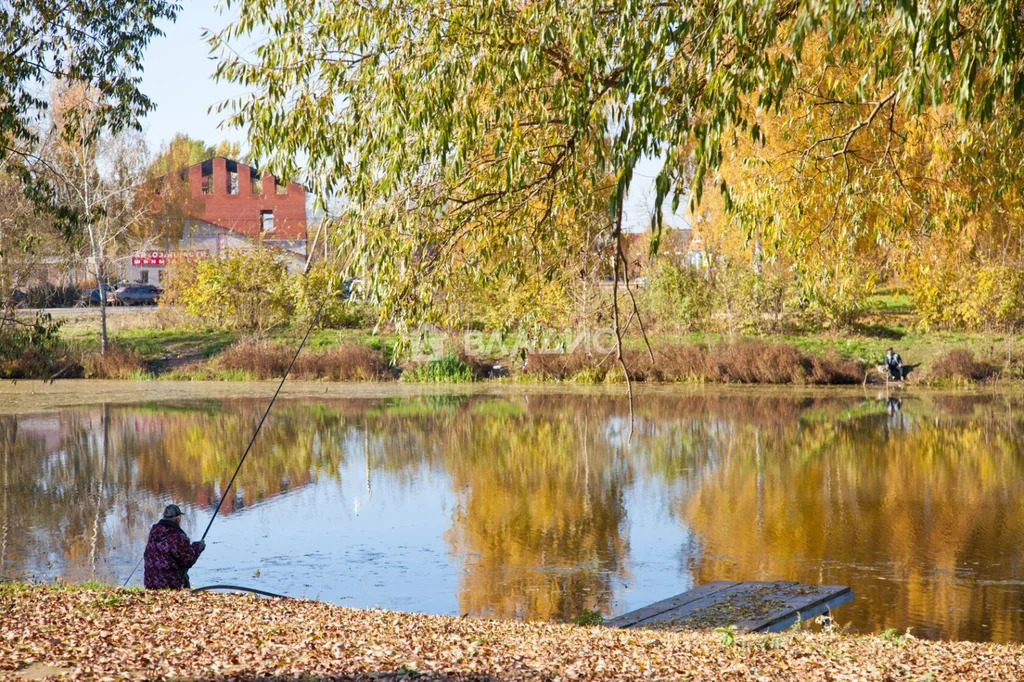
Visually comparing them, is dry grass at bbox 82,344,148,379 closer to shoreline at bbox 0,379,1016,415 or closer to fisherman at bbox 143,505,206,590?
shoreline at bbox 0,379,1016,415

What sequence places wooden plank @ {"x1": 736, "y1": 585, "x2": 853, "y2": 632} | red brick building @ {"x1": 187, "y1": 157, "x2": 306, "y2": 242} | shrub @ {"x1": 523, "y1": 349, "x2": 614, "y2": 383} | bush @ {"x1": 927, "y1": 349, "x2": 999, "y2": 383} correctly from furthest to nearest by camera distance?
red brick building @ {"x1": 187, "y1": 157, "x2": 306, "y2": 242}
shrub @ {"x1": 523, "y1": 349, "x2": 614, "y2": 383}
bush @ {"x1": 927, "y1": 349, "x2": 999, "y2": 383}
wooden plank @ {"x1": 736, "y1": 585, "x2": 853, "y2": 632}

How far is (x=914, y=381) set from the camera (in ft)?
104

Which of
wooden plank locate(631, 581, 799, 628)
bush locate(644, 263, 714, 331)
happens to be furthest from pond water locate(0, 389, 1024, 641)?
bush locate(644, 263, 714, 331)

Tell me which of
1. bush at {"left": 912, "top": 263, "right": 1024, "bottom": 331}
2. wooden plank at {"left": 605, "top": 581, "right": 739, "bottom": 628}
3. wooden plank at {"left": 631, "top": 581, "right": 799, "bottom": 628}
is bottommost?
wooden plank at {"left": 605, "top": 581, "right": 739, "bottom": 628}

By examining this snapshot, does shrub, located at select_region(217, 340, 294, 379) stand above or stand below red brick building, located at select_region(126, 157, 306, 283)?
below

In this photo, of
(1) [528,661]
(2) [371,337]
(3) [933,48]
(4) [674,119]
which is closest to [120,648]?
(1) [528,661]

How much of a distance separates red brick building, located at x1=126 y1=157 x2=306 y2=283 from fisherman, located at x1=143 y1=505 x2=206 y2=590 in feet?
137

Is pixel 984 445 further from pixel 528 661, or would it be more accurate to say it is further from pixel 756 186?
pixel 528 661

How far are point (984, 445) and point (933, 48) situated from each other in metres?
15.5

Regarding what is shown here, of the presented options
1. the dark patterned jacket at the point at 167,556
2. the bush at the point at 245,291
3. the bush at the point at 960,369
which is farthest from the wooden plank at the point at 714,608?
the bush at the point at 245,291

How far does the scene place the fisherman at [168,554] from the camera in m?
9.16

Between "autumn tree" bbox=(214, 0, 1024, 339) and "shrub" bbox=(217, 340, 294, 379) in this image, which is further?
"shrub" bbox=(217, 340, 294, 379)

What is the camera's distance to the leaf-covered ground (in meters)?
6.12

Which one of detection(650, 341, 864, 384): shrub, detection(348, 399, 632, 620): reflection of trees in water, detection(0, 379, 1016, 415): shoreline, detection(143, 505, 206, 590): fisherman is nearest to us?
detection(143, 505, 206, 590): fisherman
